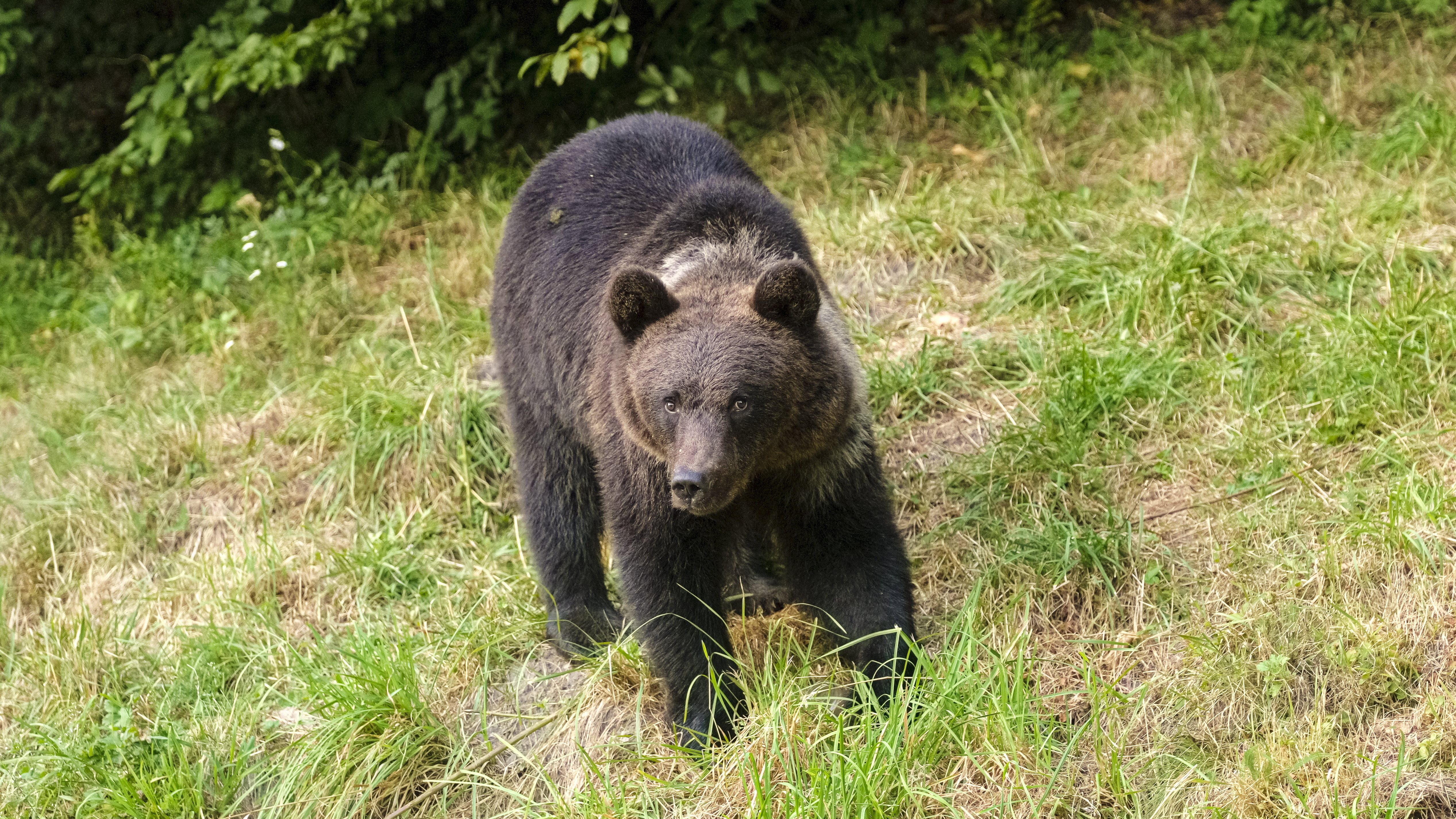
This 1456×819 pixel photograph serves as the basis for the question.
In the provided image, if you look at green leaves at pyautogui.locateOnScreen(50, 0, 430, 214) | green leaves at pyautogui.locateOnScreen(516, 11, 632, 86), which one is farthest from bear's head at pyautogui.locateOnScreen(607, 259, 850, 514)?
green leaves at pyautogui.locateOnScreen(50, 0, 430, 214)

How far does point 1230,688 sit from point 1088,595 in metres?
0.74

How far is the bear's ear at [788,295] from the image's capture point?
3.80 metres

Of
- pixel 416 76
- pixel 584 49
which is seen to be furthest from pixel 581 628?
pixel 416 76

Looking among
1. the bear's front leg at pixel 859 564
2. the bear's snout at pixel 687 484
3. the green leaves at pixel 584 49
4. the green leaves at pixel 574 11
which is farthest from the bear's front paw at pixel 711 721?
the green leaves at pixel 574 11

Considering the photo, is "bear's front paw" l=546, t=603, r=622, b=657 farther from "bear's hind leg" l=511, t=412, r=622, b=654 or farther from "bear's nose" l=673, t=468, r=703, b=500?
"bear's nose" l=673, t=468, r=703, b=500

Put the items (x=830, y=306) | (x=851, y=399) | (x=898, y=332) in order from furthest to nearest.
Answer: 1. (x=898, y=332)
2. (x=830, y=306)
3. (x=851, y=399)

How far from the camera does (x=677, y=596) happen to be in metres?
Result: 4.04

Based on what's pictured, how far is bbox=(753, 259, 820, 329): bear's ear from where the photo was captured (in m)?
3.80

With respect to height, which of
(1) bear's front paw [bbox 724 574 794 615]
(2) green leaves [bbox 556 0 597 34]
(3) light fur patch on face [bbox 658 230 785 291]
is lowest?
(1) bear's front paw [bbox 724 574 794 615]

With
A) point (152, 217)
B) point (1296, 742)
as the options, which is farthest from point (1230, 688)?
point (152, 217)

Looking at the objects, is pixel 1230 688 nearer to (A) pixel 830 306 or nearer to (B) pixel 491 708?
(A) pixel 830 306

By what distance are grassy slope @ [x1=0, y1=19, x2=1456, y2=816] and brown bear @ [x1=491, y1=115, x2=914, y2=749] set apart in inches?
9.6

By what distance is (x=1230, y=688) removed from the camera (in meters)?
3.78

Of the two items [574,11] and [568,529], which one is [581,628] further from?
[574,11]
